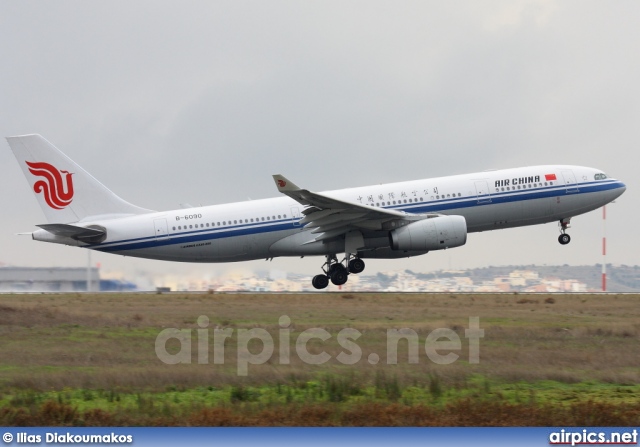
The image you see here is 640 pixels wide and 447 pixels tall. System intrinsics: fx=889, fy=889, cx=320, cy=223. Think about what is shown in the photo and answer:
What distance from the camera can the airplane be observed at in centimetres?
3547

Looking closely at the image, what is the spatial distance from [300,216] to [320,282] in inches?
121

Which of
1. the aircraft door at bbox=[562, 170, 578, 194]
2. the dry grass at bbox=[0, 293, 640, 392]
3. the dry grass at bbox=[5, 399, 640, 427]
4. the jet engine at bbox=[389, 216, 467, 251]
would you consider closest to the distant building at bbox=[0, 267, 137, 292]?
the dry grass at bbox=[0, 293, 640, 392]

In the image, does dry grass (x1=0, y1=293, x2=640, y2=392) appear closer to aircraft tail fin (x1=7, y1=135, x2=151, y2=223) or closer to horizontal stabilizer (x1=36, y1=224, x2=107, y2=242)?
horizontal stabilizer (x1=36, y1=224, x2=107, y2=242)

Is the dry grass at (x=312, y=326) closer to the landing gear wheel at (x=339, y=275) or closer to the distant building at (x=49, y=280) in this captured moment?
the landing gear wheel at (x=339, y=275)

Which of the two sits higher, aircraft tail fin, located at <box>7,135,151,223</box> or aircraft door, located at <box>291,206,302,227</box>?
aircraft tail fin, located at <box>7,135,151,223</box>

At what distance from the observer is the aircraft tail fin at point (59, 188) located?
3700 centimetres

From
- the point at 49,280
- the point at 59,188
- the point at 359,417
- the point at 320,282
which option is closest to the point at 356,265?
the point at 320,282

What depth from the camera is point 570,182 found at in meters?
36.3

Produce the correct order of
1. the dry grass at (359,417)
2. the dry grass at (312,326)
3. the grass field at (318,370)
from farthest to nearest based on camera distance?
the dry grass at (312,326)
the grass field at (318,370)
the dry grass at (359,417)

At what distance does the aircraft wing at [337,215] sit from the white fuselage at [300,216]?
1.97 feet

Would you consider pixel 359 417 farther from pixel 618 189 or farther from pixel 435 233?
pixel 618 189

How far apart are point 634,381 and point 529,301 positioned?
16.5 meters

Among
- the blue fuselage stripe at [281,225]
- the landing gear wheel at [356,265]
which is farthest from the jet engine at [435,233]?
the landing gear wheel at [356,265]

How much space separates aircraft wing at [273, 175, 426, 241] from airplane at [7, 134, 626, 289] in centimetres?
5
